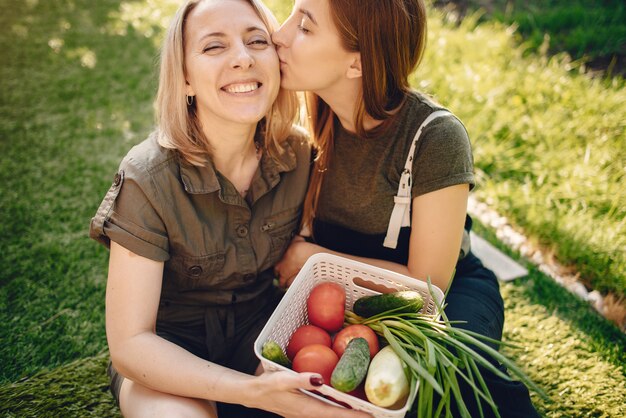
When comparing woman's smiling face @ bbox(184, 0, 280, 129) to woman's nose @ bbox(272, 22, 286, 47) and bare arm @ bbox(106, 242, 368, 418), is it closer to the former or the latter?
woman's nose @ bbox(272, 22, 286, 47)

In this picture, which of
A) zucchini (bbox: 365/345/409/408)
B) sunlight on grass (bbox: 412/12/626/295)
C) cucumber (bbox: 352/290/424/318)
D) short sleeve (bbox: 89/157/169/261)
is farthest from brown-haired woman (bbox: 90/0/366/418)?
sunlight on grass (bbox: 412/12/626/295)

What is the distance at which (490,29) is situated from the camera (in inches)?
232

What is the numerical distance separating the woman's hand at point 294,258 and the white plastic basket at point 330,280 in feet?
0.87

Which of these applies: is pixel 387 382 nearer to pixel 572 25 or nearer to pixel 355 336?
pixel 355 336

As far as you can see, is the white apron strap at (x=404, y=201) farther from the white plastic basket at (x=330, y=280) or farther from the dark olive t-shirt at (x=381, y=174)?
the white plastic basket at (x=330, y=280)

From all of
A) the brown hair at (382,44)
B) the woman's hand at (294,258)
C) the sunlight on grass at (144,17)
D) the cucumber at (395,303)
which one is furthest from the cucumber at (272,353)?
→ the sunlight on grass at (144,17)

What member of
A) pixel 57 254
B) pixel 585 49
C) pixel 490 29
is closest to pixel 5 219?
pixel 57 254

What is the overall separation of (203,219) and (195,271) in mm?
242

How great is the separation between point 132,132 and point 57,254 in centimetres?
169

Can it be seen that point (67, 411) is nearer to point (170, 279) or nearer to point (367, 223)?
point (170, 279)

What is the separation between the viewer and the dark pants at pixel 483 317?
188 centimetres

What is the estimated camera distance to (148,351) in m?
1.96

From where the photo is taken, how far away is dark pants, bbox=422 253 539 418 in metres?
1.88

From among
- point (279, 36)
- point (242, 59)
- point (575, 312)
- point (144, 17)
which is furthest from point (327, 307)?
point (144, 17)
